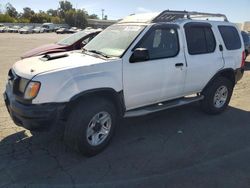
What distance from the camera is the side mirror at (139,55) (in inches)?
170

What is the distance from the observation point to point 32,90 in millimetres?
3660

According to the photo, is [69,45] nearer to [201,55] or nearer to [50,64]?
[201,55]

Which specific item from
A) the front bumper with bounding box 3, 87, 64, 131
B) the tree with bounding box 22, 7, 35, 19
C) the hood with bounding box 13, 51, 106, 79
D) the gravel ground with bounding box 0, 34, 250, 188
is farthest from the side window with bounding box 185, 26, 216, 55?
the tree with bounding box 22, 7, 35, 19

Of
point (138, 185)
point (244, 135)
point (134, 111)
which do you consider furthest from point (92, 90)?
point (244, 135)

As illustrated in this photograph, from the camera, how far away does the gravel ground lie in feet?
11.9

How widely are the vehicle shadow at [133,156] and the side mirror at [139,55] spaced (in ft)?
4.48

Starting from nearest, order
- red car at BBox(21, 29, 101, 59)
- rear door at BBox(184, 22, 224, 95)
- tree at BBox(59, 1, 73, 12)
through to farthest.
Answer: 1. rear door at BBox(184, 22, 224, 95)
2. red car at BBox(21, 29, 101, 59)
3. tree at BBox(59, 1, 73, 12)

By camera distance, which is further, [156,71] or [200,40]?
[200,40]

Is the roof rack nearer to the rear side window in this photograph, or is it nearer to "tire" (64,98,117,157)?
the rear side window

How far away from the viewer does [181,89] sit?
5.34 meters

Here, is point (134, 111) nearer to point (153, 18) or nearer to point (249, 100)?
point (153, 18)

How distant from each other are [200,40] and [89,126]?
9.55ft

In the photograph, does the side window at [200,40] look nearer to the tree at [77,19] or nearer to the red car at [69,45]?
the red car at [69,45]

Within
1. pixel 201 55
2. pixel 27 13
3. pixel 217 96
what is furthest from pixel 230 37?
pixel 27 13
